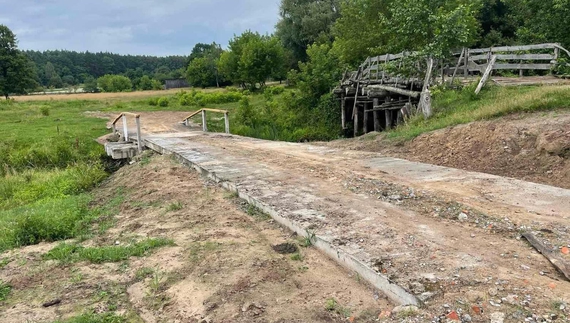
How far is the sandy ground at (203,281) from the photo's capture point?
393cm

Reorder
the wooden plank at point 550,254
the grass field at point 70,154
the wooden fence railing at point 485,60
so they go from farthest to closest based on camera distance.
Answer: the wooden fence railing at point 485,60
the grass field at point 70,154
the wooden plank at point 550,254

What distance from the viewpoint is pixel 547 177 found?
8.17m

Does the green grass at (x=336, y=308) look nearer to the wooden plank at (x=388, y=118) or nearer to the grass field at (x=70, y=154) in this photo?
the grass field at (x=70, y=154)

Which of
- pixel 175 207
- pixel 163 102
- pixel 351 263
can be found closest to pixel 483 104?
pixel 175 207

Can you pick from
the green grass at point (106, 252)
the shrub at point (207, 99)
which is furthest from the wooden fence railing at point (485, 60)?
the shrub at point (207, 99)

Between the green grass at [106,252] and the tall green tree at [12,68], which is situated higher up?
the tall green tree at [12,68]

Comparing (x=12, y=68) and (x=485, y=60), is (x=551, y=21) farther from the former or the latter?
(x=12, y=68)

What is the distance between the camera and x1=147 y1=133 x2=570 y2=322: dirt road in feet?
11.8

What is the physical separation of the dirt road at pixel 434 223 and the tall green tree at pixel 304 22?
119 ft

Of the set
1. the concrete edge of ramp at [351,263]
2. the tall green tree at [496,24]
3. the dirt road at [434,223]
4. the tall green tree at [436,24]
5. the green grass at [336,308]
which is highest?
the tall green tree at [496,24]

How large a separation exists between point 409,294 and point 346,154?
24.5 ft

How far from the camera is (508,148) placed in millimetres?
9445

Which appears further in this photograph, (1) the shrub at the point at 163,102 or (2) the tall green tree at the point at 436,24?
(1) the shrub at the point at 163,102

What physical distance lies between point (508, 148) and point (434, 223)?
517cm
